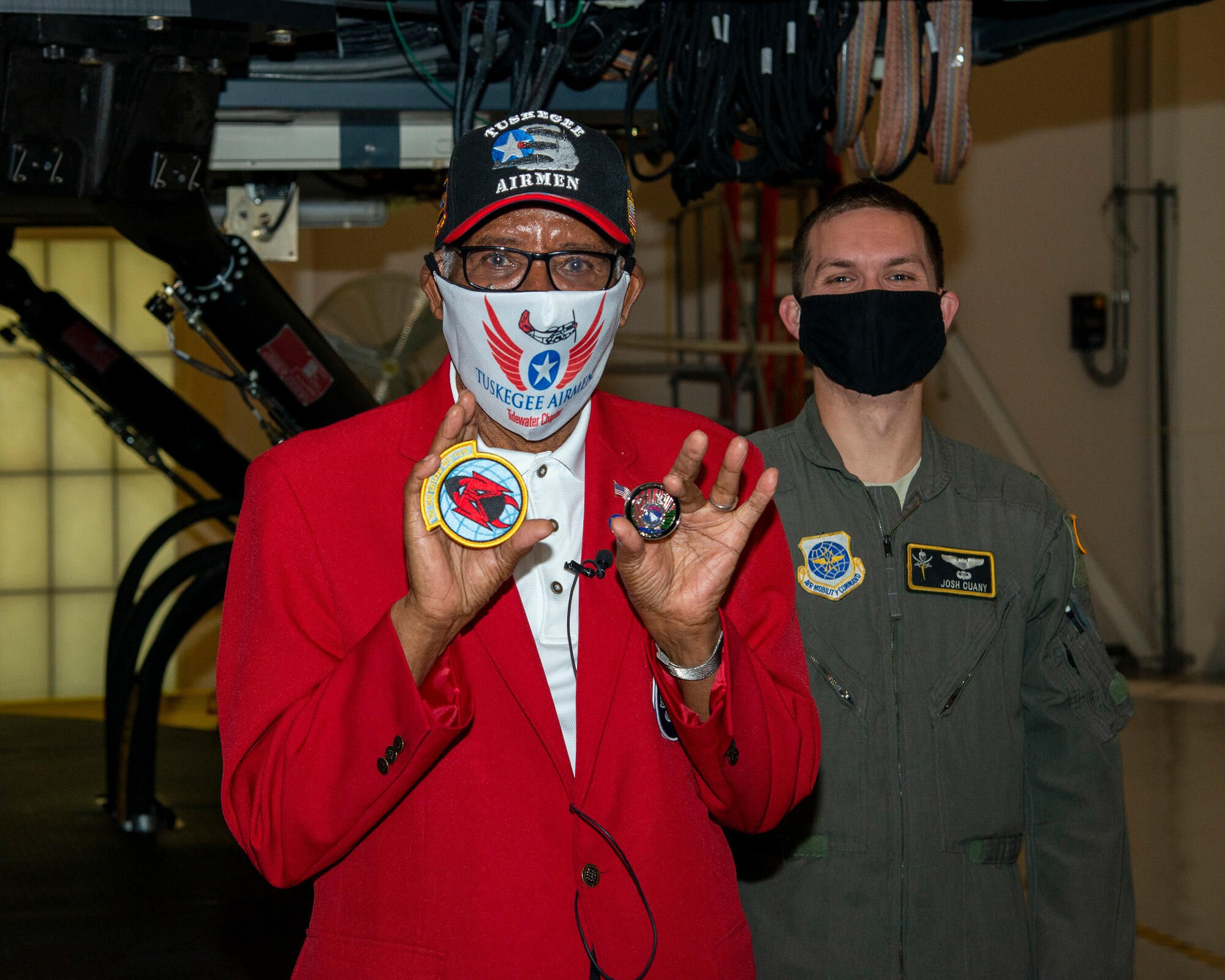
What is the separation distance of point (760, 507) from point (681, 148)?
1.53m

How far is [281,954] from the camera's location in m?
3.29

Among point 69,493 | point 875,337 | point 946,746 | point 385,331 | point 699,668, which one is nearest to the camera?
point 699,668

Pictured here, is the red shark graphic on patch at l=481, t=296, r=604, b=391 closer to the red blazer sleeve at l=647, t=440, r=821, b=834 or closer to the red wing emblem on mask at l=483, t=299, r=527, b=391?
the red wing emblem on mask at l=483, t=299, r=527, b=391

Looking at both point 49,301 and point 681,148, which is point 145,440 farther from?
point 681,148

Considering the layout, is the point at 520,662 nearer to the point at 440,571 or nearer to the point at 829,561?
the point at 440,571

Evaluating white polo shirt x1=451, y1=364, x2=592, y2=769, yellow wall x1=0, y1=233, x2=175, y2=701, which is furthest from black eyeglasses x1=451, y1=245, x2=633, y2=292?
yellow wall x1=0, y1=233, x2=175, y2=701

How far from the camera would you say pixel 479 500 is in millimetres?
1197

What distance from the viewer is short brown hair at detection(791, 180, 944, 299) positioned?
6.79 ft

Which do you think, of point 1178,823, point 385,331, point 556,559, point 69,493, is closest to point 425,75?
point 556,559

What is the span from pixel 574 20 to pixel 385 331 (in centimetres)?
249

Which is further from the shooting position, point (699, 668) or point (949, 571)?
point (949, 571)

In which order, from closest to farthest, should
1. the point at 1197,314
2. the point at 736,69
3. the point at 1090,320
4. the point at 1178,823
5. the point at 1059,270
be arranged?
the point at 736,69 < the point at 1178,823 < the point at 1197,314 < the point at 1090,320 < the point at 1059,270

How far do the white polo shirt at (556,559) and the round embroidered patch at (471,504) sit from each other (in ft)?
0.42

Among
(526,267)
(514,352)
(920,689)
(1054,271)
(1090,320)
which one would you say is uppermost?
(1054,271)
